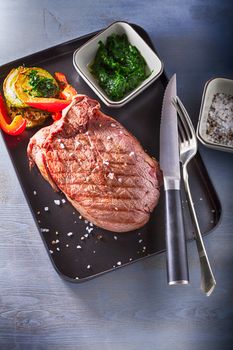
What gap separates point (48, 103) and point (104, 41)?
0.37 metres

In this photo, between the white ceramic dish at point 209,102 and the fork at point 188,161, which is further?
the white ceramic dish at point 209,102

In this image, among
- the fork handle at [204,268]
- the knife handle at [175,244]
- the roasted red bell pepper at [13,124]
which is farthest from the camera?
the roasted red bell pepper at [13,124]

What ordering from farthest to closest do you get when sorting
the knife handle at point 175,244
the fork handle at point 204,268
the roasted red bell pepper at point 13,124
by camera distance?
the roasted red bell pepper at point 13,124
the fork handle at point 204,268
the knife handle at point 175,244

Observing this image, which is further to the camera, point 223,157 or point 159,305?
point 223,157

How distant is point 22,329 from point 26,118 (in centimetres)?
81

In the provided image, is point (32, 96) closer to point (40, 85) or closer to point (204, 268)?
point (40, 85)

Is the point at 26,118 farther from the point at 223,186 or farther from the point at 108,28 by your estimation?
the point at 223,186

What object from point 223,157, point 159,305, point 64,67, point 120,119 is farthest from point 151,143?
point 159,305

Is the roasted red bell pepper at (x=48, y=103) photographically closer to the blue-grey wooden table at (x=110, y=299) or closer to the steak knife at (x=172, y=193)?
the blue-grey wooden table at (x=110, y=299)

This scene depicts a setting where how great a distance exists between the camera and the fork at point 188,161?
81.0 inches

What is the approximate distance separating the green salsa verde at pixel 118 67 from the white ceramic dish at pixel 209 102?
0.26 metres

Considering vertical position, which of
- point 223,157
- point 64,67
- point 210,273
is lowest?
point 210,273

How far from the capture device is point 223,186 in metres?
2.31

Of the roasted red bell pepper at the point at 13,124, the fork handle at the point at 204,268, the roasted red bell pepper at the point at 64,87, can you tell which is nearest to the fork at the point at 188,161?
Answer: the fork handle at the point at 204,268
